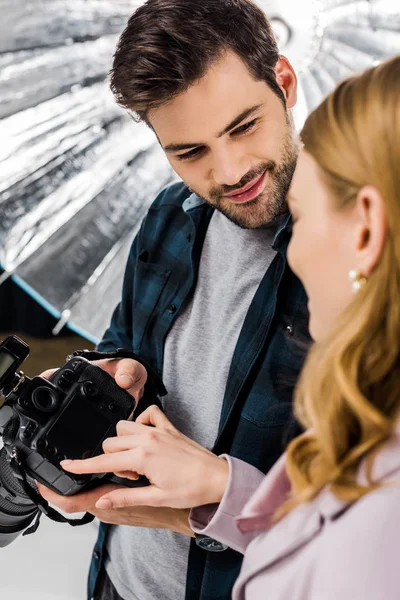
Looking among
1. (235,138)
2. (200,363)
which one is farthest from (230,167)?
(200,363)

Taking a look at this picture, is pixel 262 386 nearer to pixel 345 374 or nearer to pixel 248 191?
pixel 248 191

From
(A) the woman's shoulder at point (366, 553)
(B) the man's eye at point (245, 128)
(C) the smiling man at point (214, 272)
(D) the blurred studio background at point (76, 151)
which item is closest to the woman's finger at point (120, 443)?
(C) the smiling man at point (214, 272)

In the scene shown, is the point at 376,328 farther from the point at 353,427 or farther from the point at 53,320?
the point at 53,320

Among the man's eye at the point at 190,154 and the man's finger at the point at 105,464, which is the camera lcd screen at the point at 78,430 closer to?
the man's finger at the point at 105,464

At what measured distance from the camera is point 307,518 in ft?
1.80

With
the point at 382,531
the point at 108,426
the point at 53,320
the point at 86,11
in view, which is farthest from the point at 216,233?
the point at 53,320

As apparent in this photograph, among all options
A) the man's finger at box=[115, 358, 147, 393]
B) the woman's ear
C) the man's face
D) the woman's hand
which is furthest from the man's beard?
the woman's ear

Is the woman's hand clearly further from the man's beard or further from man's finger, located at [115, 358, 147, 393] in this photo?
the man's beard

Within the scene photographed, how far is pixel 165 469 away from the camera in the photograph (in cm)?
78

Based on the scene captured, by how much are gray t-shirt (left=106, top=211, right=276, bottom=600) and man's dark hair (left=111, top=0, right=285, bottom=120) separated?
22cm

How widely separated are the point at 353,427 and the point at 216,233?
0.59m

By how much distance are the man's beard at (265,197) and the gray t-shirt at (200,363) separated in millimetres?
33

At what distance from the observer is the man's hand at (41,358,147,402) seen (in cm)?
100

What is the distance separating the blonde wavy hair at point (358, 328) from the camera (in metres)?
0.53
